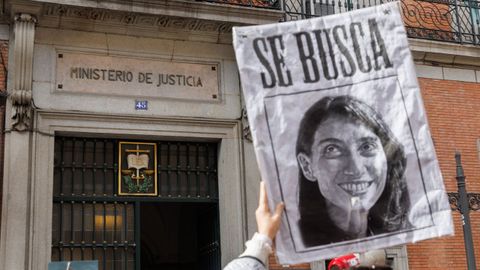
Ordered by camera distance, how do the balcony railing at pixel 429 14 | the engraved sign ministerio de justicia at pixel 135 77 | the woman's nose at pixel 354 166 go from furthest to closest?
the balcony railing at pixel 429 14
the engraved sign ministerio de justicia at pixel 135 77
the woman's nose at pixel 354 166

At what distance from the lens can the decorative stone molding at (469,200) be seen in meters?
11.7

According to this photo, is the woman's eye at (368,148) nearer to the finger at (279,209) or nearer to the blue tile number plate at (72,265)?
the finger at (279,209)

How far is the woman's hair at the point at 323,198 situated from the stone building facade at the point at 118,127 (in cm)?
625

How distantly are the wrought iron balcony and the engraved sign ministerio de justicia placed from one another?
2.30 m

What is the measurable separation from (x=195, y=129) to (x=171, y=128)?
1.24 feet

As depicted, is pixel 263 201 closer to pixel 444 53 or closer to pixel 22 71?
pixel 22 71


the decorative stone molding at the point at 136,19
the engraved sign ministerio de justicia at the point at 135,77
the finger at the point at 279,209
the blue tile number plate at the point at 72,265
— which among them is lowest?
the finger at the point at 279,209

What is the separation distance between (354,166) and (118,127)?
6.70 meters

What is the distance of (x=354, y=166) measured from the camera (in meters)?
3.66

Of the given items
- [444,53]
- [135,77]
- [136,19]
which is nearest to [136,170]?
[135,77]

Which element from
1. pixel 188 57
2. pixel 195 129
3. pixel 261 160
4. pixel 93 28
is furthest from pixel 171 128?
pixel 261 160

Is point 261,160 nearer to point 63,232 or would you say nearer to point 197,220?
point 63,232

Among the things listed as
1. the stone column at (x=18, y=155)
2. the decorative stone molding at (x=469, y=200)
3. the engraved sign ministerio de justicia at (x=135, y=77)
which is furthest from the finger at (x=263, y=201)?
the decorative stone molding at (x=469, y=200)

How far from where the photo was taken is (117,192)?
33.0 feet
